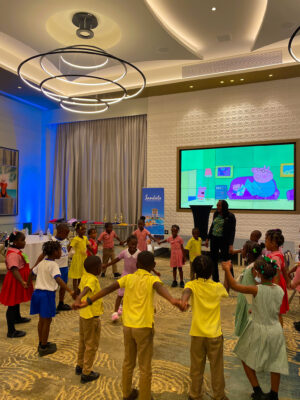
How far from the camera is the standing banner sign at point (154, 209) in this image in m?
9.53

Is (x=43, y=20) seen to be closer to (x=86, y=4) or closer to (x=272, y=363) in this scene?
(x=86, y=4)

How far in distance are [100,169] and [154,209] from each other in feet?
10.9

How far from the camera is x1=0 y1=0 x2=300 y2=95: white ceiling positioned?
618 cm

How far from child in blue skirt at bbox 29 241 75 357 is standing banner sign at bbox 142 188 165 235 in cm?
645

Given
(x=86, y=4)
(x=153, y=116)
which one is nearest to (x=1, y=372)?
(x=86, y=4)

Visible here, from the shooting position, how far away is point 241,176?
369 inches

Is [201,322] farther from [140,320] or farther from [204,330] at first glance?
[140,320]

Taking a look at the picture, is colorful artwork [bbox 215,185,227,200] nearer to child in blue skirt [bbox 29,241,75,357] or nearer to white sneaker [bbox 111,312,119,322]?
white sneaker [bbox 111,312,119,322]

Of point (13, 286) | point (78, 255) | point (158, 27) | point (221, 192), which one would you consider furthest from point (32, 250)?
point (221, 192)

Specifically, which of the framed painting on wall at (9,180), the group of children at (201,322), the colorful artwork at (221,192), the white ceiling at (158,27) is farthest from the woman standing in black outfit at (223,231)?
the framed painting on wall at (9,180)

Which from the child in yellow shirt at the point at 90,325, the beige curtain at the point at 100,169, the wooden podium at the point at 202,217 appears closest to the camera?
the child in yellow shirt at the point at 90,325

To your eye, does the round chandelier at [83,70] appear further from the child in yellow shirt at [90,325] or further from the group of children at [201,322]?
the group of children at [201,322]

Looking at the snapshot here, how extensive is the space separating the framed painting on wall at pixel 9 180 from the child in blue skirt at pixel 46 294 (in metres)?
8.55

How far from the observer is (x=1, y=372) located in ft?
9.17
